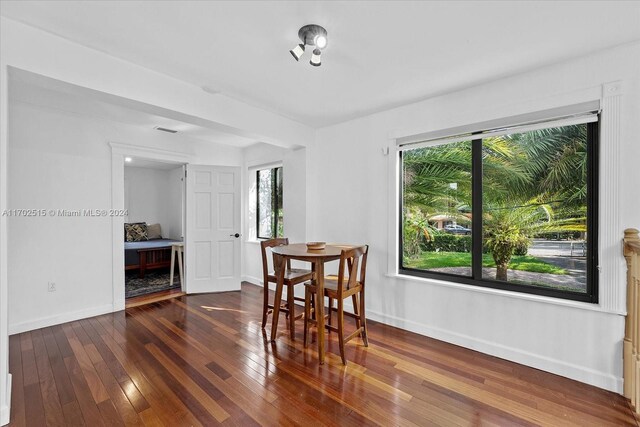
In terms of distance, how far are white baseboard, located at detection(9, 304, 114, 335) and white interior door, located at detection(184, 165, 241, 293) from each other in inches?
44.4

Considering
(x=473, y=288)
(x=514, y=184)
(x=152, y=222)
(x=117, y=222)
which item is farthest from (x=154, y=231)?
(x=514, y=184)

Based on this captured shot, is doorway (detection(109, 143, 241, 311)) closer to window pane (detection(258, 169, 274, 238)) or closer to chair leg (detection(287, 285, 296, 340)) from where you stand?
window pane (detection(258, 169, 274, 238))

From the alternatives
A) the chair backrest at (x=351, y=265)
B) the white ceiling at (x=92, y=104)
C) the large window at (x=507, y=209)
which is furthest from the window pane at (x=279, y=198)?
the chair backrest at (x=351, y=265)

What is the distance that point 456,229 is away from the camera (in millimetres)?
2988

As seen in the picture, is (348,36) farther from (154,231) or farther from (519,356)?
(154,231)

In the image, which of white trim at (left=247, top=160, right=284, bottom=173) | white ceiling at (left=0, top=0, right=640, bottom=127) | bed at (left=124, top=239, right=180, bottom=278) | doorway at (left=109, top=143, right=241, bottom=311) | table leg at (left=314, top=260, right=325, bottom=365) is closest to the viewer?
white ceiling at (left=0, top=0, right=640, bottom=127)

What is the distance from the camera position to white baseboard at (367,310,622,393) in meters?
2.12

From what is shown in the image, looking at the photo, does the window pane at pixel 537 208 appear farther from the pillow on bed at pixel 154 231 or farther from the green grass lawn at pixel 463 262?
the pillow on bed at pixel 154 231

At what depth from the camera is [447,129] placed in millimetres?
2855

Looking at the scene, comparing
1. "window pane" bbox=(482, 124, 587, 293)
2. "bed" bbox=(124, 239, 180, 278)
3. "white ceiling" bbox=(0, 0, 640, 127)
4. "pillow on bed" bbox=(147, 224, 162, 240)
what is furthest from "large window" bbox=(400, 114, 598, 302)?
"pillow on bed" bbox=(147, 224, 162, 240)

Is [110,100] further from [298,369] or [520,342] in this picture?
[520,342]

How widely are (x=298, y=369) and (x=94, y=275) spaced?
2948 millimetres

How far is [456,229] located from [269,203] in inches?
126

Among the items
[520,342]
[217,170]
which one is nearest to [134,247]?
[217,170]
